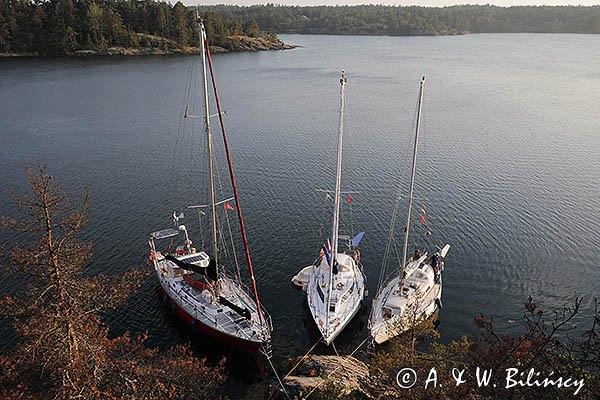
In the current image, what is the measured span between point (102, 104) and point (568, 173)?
9059cm

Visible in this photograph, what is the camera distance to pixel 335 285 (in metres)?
35.4

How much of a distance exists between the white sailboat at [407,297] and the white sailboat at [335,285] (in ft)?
6.30

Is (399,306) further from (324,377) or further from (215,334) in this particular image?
(215,334)

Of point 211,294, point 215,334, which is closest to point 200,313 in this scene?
point 211,294

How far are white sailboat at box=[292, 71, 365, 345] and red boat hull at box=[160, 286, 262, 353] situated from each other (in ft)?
16.2

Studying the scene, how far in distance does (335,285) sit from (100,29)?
17582 cm

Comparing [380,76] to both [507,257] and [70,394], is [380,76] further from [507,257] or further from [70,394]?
[70,394]

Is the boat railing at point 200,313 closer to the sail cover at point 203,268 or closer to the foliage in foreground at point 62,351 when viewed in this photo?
the sail cover at point 203,268

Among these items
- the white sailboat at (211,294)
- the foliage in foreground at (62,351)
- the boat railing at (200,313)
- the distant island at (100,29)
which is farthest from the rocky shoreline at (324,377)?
the distant island at (100,29)

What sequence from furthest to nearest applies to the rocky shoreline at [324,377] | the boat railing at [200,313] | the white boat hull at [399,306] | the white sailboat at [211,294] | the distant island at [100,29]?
the distant island at [100,29] → the white boat hull at [399,306] → the boat railing at [200,313] → the white sailboat at [211,294] → the rocky shoreline at [324,377]

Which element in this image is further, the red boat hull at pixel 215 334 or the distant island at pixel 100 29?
the distant island at pixel 100 29

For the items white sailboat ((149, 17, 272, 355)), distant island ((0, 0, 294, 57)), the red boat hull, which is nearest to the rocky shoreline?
the red boat hull

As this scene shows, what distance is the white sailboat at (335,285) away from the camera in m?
32.4

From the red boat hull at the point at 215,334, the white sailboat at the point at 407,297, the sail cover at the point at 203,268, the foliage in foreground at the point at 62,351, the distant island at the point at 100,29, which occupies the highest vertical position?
the distant island at the point at 100,29
